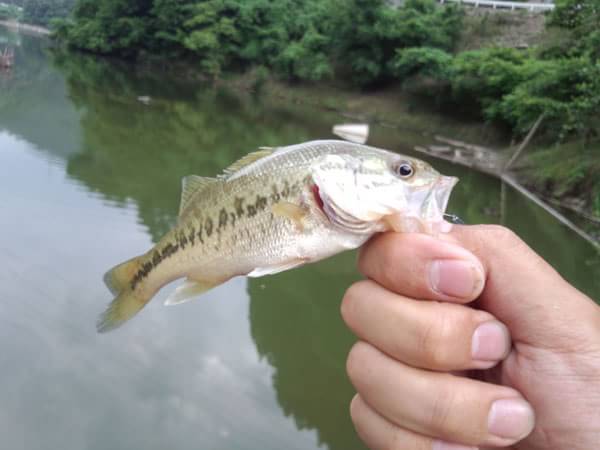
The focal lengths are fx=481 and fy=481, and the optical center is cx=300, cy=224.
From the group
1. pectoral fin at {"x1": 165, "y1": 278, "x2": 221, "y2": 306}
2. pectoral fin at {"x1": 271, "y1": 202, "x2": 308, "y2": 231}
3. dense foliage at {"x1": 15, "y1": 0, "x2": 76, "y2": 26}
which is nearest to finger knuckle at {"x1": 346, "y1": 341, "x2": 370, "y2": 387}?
pectoral fin at {"x1": 271, "y1": 202, "x2": 308, "y2": 231}

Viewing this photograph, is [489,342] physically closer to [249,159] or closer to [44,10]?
[249,159]

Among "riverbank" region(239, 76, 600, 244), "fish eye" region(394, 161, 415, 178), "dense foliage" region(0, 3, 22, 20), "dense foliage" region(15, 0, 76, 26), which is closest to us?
"fish eye" region(394, 161, 415, 178)

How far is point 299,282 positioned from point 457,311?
623 centimetres

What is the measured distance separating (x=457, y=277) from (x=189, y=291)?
1.21 metres

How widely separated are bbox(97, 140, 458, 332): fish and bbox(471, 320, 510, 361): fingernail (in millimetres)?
400

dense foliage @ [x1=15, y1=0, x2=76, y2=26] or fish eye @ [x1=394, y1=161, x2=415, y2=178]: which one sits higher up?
fish eye @ [x1=394, y1=161, x2=415, y2=178]

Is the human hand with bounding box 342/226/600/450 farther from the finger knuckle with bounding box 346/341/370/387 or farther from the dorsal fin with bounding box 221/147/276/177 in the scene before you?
the dorsal fin with bounding box 221/147/276/177

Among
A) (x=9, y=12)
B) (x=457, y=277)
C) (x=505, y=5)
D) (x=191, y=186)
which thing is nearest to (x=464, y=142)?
(x=505, y=5)

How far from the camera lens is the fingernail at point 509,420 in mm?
1738

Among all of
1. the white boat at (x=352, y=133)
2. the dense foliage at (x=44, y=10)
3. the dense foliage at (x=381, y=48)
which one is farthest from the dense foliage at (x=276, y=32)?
the dense foliage at (x=44, y=10)

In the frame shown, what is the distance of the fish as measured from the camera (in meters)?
1.81

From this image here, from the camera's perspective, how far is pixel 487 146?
23500mm

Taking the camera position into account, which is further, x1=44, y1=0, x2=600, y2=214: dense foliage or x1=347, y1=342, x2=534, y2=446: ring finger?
x1=44, y1=0, x2=600, y2=214: dense foliage

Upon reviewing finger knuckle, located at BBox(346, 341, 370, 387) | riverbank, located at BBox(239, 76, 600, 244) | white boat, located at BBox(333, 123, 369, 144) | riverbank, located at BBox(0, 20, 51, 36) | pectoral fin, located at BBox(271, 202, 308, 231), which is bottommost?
riverbank, located at BBox(0, 20, 51, 36)
